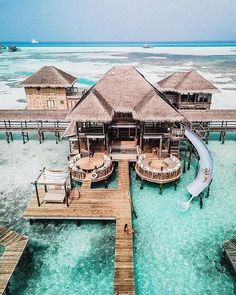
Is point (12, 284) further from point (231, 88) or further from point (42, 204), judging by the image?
point (231, 88)

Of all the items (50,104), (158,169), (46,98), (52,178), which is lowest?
(158,169)

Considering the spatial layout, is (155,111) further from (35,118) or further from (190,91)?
(35,118)

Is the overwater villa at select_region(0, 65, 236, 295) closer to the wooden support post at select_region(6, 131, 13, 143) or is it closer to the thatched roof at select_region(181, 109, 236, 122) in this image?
the thatched roof at select_region(181, 109, 236, 122)

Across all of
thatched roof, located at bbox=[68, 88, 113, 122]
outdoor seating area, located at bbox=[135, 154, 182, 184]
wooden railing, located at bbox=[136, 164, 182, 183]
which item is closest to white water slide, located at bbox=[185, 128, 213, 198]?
wooden railing, located at bbox=[136, 164, 182, 183]

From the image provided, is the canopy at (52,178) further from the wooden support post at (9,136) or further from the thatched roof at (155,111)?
the wooden support post at (9,136)

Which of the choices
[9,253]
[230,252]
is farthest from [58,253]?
[230,252]

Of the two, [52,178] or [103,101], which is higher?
[103,101]
